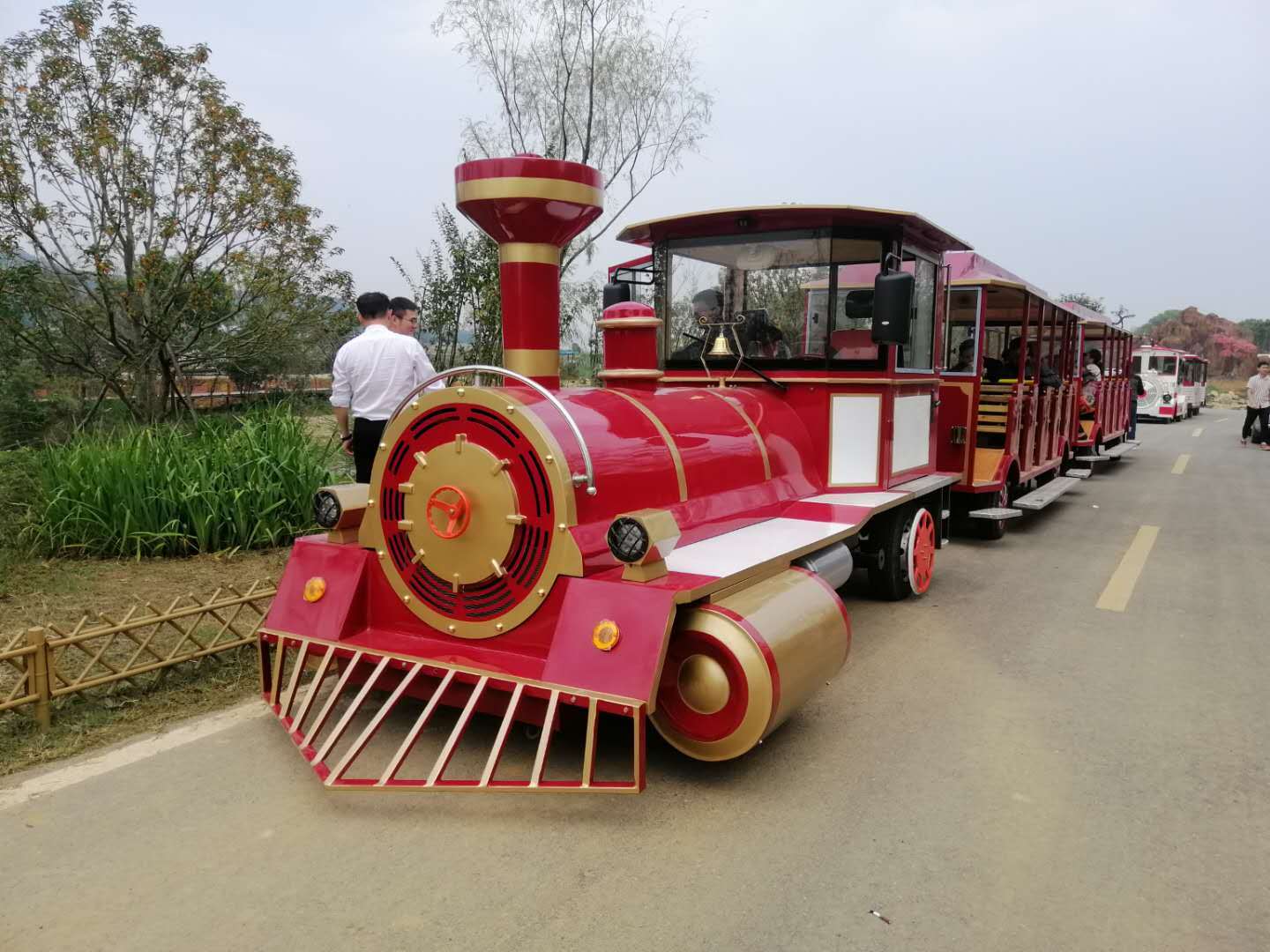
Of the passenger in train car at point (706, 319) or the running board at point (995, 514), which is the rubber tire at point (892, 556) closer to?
the passenger in train car at point (706, 319)

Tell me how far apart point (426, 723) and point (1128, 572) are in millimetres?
5565

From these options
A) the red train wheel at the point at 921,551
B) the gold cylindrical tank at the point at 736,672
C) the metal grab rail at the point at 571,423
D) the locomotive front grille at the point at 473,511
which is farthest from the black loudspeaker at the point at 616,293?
the gold cylindrical tank at the point at 736,672

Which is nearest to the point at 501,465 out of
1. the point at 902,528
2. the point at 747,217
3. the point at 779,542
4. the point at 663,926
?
the point at 779,542

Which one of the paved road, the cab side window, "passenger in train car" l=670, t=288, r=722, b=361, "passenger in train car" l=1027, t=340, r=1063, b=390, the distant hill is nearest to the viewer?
the paved road

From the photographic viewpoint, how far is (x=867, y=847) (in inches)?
110

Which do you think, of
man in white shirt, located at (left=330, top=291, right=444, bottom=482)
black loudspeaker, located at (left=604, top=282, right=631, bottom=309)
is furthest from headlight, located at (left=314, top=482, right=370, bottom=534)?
black loudspeaker, located at (left=604, top=282, right=631, bottom=309)

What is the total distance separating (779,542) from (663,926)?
1874mm

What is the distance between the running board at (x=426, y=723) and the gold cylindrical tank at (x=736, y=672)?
0.26 m

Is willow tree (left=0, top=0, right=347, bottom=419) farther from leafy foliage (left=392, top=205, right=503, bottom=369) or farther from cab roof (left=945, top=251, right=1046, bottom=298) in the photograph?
cab roof (left=945, top=251, right=1046, bottom=298)

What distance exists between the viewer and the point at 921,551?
5.66 metres

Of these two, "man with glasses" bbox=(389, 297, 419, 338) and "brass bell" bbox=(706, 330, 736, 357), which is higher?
"man with glasses" bbox=(389, 297, 419, 338)

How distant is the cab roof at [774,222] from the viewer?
4.82 meters

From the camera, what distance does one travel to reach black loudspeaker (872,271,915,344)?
4.41m

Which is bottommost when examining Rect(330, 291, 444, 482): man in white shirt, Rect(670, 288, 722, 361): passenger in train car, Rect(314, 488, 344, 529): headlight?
Rect(314, 488, 344, 529): headlight
